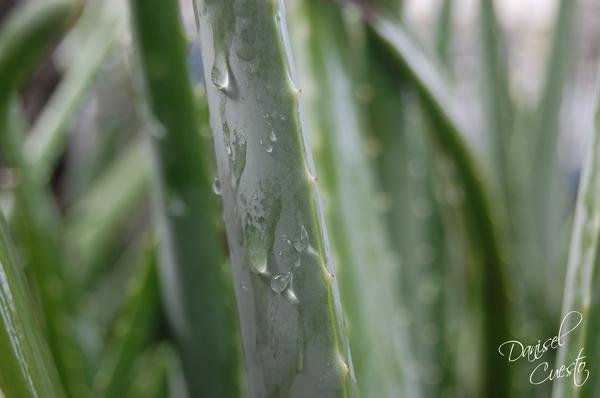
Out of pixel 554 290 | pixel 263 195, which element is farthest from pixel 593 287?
pixel 554 290

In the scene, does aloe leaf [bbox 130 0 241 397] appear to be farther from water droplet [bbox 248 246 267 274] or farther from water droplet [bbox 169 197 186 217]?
water droplet [bbox 248 246 267 274]

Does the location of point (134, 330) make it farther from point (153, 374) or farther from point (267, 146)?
point (267, 146)

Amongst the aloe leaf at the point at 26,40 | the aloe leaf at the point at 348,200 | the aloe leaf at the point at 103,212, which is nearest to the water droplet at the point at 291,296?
the aloe leaf at the point at 348,200

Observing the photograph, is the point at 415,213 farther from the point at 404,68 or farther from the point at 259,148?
the point at 259,148

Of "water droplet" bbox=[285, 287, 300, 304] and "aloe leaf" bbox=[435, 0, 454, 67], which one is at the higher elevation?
"aloe leaf" bbox=[435, 0, 454, 67]

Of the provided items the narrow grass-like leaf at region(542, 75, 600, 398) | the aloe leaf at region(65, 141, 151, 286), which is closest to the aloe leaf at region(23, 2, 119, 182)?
the aloe leaf at region(65, 141, 151, 286)

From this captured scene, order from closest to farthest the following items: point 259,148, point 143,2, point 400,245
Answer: point 259,148 < point 143,2 < point 400,245
